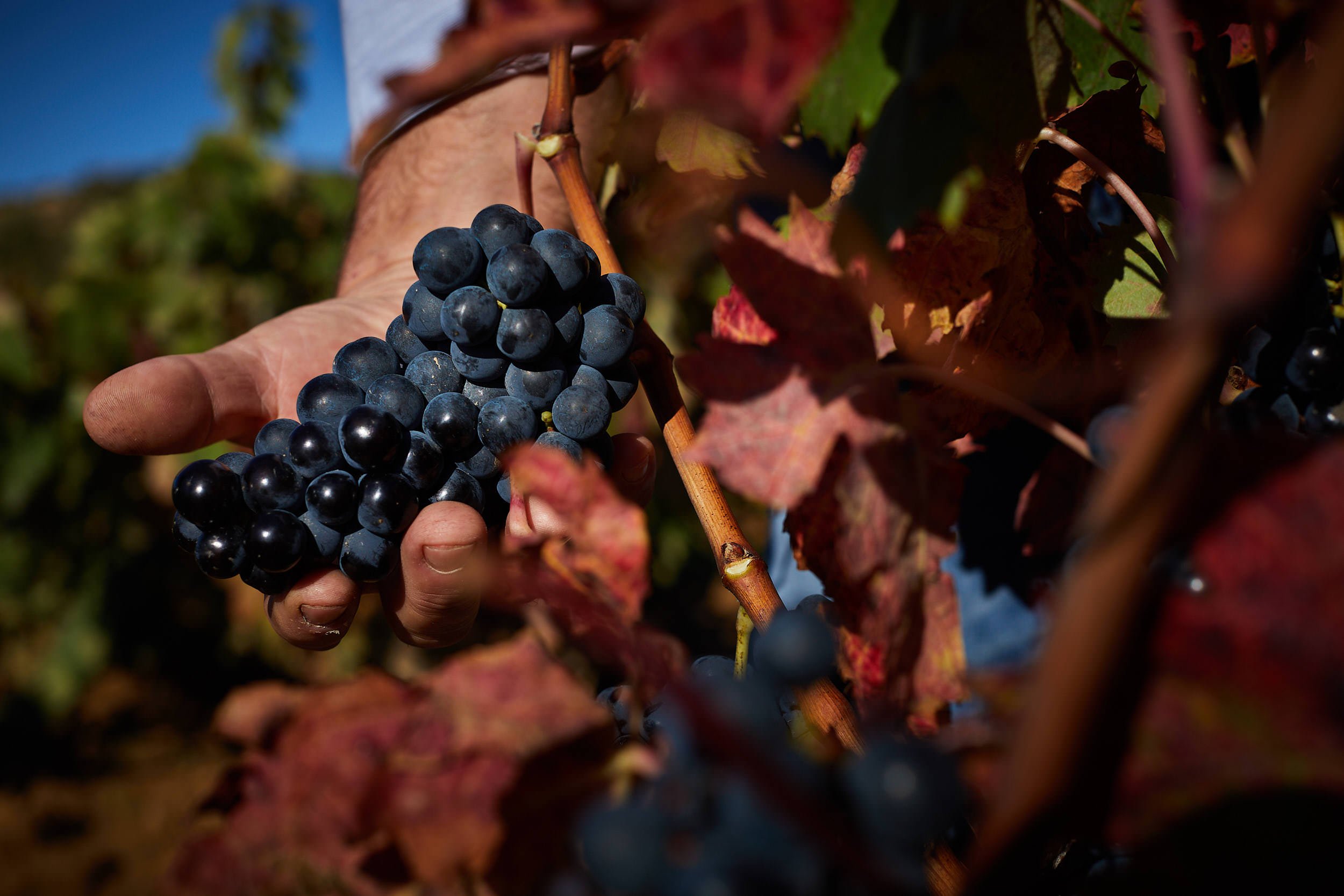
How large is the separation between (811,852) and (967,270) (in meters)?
0.42

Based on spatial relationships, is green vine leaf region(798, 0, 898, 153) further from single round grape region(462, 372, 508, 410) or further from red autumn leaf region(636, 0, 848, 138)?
single round grape region(462, 372, 508, 410)

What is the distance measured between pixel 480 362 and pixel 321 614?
36cm

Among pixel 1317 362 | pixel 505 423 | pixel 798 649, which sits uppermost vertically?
pixel 798 649

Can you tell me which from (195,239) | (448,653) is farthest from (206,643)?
(195,239)

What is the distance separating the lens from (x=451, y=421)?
2.59 ft

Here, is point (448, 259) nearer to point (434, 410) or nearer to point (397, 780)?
point (434, 410)

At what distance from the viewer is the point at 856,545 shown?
380mm

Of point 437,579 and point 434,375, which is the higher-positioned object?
point 434,375

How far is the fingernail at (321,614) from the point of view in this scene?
90cm

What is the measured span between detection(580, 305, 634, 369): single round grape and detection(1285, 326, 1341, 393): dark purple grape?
1.87ft

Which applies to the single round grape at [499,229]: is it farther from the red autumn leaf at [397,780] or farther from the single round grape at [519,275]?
the red autumn leaf at [397,780]

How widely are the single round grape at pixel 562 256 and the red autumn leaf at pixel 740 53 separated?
46 cm

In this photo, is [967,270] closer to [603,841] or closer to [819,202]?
[819,202]

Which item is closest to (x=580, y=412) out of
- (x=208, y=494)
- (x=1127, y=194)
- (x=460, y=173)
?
(x=208, y=494)
